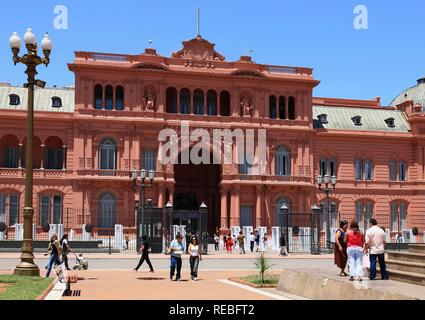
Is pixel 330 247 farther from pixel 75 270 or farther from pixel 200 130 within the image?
pixel 75 270

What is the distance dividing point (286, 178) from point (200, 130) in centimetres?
873

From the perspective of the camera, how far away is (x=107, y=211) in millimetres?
52688

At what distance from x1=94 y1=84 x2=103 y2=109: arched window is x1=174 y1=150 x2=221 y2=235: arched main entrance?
9.78m

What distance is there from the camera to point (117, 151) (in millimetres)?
53625

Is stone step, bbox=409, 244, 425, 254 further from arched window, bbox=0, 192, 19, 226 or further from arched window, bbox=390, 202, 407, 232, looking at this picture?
arched window, bbox=390, 202, 407, 232

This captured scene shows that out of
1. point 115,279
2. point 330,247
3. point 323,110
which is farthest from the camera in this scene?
point 323,110

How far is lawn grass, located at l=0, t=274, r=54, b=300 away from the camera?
1534 centimetres

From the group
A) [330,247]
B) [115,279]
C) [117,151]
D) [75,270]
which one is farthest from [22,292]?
[117,151]

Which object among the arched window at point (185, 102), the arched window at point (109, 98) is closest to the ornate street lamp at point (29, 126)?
the arched window at point (109, 98)

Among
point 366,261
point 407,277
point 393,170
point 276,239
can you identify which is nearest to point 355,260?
point 366,261

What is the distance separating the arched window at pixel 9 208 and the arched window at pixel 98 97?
9.89 meters

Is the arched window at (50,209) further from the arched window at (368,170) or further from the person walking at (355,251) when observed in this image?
the person walking at (355,251)

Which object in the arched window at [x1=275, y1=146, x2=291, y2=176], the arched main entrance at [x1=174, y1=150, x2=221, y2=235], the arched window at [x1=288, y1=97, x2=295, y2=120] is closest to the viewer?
the arched window at [x1=275, y1=146, x2=291, y2=176]

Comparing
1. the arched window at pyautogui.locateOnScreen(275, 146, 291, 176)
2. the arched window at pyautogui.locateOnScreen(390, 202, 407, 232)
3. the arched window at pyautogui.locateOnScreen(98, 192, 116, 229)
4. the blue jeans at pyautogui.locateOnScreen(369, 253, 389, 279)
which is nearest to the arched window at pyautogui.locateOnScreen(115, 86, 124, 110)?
the arched window at pyautogui.locateOnScreen(98, 192, 116, 229)
